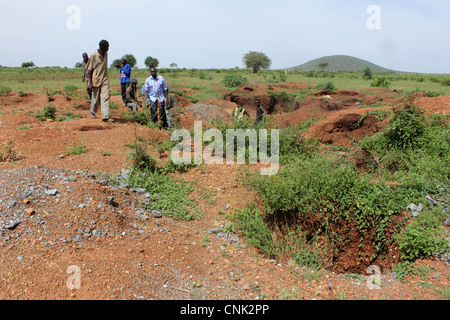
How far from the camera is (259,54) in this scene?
134ft

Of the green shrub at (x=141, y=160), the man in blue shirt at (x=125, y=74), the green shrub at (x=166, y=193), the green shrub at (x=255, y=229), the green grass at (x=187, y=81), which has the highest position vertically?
the green grass at (x=187, y=81)

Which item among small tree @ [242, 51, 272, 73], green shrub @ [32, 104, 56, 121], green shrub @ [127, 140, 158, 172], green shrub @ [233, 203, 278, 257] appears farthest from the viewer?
small tree @ [242, 51, 272, 73]

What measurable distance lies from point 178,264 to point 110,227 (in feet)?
3.00

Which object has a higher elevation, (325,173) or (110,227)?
(325,173)

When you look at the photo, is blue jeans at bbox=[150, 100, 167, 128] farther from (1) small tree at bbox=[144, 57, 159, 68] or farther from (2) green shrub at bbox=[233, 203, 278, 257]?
(1) small tree at bbox=[144, 57, 159, 68]

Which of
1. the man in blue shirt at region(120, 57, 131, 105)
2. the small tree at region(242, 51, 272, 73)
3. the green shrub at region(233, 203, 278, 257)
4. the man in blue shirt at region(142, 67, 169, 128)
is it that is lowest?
the green shrub at region(233, 203, 278, 257)

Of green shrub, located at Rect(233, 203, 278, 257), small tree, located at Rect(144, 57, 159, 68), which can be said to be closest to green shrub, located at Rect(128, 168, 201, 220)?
green shrub, located at Rect(233, 203, 278, 257)

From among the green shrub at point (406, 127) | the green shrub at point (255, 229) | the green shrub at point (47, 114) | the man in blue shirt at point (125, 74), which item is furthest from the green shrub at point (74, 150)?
the green shrub at point (406, 127)

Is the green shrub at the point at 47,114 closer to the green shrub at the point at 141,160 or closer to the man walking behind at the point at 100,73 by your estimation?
the man walking behind at the point at 100,73

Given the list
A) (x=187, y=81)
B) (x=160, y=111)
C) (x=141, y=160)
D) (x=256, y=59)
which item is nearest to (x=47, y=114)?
(x=160, y=111)

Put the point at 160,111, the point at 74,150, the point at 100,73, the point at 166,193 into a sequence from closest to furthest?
1. the point at 166,193
2. the point at 74,150
3. the point at 100,73
4. the point at 160,111

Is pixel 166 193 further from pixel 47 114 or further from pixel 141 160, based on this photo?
pixel 47 114

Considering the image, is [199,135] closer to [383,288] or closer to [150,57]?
[383,288]
